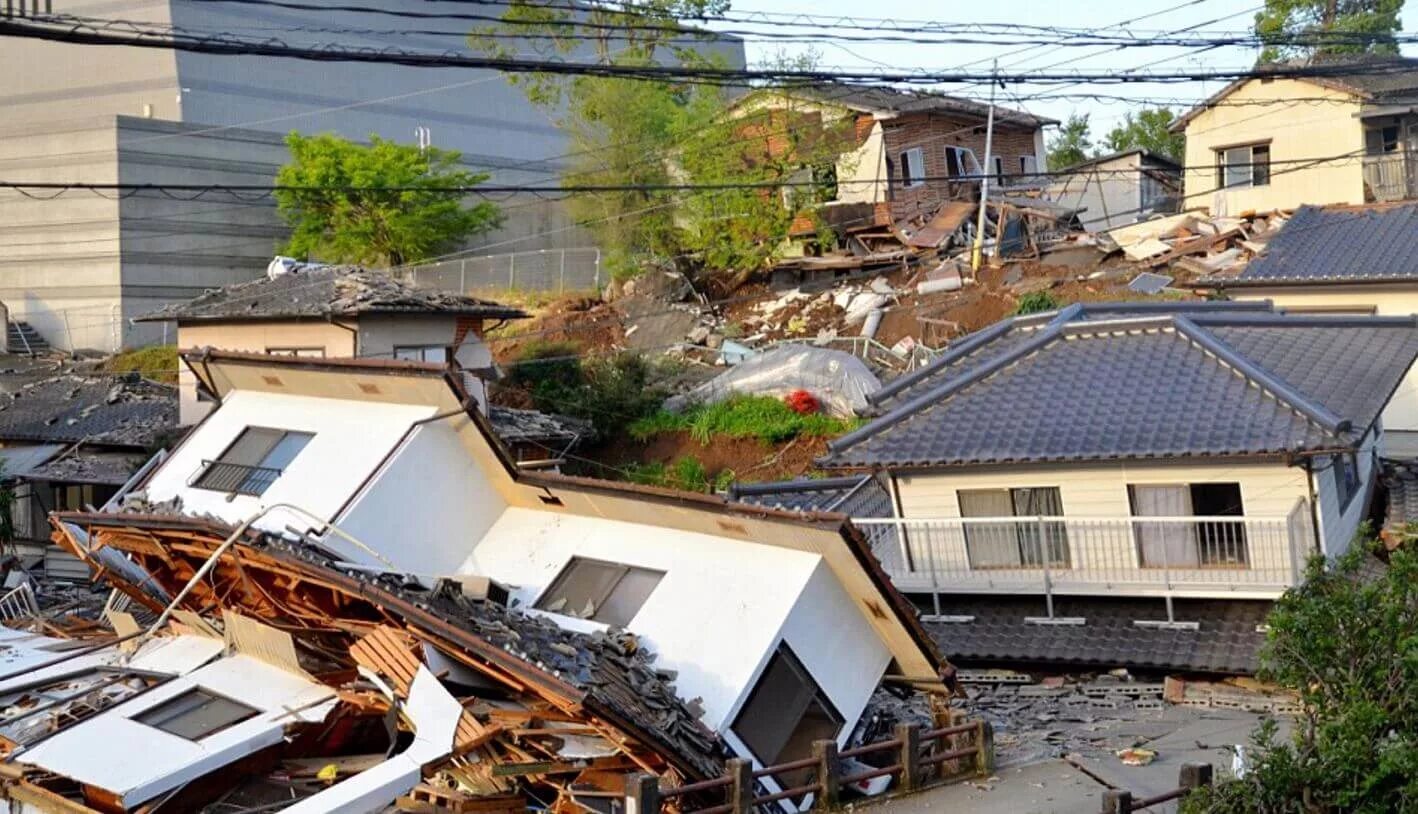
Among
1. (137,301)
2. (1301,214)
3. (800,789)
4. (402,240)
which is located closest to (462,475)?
(800,789)

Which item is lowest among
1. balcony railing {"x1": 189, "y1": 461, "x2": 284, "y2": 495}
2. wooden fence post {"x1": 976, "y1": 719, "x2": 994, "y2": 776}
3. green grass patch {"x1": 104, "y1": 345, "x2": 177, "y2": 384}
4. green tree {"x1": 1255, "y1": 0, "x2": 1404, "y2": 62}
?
wooden fence post {"x1": 976, "y1": 719, "x2": 994, "y2": 776}

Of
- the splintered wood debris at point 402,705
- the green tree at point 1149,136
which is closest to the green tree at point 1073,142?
the green tree at point 1149,136

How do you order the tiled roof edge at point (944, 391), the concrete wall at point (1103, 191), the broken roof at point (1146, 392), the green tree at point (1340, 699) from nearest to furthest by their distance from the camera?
the green tree at point (1340, 699), the broken roof at point (1146, 392), the tiled roof edge at point (944, 391), the concrete wall at point (1103, 191)

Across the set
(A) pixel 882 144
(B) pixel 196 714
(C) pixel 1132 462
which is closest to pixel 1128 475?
(C) pixel 1132 462

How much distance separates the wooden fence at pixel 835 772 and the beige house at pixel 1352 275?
15.4 meters

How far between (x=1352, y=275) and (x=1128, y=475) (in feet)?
39.2

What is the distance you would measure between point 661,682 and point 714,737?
77 cm

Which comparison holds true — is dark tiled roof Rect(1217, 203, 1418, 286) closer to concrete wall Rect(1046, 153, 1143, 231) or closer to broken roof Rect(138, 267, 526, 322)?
broken roof Rect(138, 267, 526, 322)

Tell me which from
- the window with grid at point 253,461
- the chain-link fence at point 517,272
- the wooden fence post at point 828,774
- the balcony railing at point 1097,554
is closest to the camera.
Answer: the wooden fence post at point 828,774

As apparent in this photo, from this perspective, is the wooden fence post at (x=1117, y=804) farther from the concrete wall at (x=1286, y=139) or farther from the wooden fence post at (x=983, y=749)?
the concrete wall at (x=1286, y=139)

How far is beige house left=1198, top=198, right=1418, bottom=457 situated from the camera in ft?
86.6

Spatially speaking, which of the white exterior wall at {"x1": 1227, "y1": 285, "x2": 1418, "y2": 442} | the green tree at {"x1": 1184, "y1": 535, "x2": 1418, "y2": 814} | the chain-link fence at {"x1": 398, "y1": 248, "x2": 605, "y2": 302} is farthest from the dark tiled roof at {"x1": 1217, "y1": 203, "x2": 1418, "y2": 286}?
the chain-link fence at {"x1": 398, "y1": 248, "x2": 605, "y2": 302}

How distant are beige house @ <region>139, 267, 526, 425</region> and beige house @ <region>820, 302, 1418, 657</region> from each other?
9.82m

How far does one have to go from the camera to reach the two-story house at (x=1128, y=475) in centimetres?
1727
